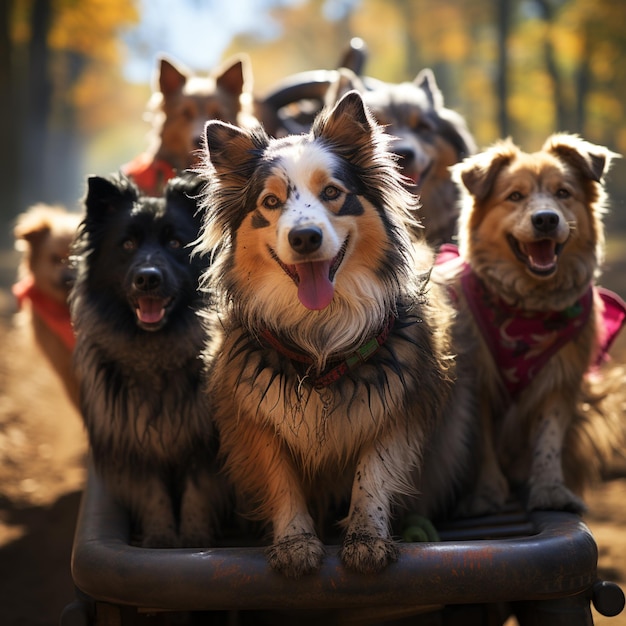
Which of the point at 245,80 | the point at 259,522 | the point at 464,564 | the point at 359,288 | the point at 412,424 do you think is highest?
the point at 245,80

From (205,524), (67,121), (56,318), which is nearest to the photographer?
(205,524)

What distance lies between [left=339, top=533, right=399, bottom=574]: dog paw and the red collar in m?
0.53

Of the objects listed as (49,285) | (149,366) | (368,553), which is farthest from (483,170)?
(49,285)

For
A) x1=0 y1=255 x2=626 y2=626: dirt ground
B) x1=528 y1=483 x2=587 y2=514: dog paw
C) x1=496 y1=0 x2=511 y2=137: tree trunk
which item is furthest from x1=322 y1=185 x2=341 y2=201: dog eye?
x1=496 y1=0 x2=511 y2=137: tree trunk

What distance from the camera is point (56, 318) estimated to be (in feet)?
15.3

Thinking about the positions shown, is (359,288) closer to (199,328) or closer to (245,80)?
(199,328)

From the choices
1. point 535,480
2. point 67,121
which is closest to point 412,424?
point 535,480

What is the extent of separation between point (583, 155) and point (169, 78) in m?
3.01

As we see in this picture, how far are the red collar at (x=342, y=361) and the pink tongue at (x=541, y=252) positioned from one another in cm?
91

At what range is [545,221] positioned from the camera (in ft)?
10.4

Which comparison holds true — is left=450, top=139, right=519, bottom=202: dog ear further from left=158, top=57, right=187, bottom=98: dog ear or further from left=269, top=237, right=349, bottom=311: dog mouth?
left=158, top=57, right=187, bottom=98: dog ear

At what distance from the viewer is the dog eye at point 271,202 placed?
2.59 metres

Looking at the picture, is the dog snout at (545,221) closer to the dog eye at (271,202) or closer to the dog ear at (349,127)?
the dog ear at (349,127)

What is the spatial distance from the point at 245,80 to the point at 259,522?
131 inches
